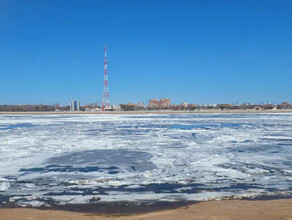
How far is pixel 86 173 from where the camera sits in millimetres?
7398

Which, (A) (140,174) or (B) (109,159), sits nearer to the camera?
(A) (140,174)

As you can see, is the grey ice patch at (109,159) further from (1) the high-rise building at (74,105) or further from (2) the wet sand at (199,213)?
(1) the high-rise building at (74,105)

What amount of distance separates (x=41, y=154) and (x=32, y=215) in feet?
20.0

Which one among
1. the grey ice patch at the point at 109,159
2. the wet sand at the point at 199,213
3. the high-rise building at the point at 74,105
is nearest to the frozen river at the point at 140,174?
the grey ice patch at the point at 109,159

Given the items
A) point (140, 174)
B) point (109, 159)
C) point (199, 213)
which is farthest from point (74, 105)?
point (199, 213)

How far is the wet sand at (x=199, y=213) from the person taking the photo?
4.34 meters

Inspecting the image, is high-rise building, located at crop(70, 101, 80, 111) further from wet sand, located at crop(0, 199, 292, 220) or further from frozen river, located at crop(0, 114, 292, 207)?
wet sand, located at crop(0, 199, 292, 220)

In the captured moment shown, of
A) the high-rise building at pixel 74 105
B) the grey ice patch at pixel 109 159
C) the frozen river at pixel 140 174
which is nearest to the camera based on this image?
the frozen river at pixel 140 174

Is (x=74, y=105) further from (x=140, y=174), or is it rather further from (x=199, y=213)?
(x=199, y=213)

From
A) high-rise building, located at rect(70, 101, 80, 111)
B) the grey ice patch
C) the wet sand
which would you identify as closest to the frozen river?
the grey ice patch

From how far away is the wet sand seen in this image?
14.3 feet

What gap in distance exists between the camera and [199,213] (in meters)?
4.50

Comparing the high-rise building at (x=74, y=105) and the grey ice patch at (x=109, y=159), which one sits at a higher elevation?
the high-rise building at (x=74, y=105)

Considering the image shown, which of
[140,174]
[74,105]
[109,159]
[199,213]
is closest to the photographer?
[199,213]
